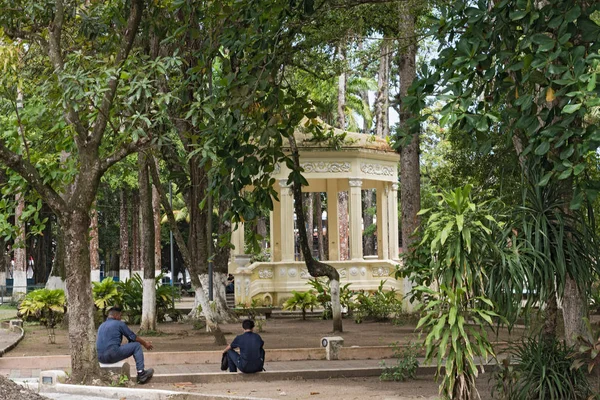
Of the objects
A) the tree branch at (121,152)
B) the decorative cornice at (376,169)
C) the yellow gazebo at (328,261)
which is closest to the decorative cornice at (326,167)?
the yellow gazebo at (328,261)

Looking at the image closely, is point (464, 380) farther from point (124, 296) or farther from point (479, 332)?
point (124, 296)

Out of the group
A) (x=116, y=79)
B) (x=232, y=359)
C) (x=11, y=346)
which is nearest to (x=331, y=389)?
(x=232, y=359)

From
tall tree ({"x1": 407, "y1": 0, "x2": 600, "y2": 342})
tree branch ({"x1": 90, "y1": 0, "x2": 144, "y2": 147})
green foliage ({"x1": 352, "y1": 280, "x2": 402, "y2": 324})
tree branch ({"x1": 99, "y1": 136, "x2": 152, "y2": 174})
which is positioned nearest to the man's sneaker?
tree branch ({"x1": 99, "y1": 136, "x2": 152, "y2": 174})

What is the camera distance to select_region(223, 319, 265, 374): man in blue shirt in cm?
1316

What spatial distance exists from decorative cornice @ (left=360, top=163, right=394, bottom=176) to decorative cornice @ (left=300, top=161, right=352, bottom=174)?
615 millimetres

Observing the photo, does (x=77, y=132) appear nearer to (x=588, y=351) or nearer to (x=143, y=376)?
(x=143, y=376)

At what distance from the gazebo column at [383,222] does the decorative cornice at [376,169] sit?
2.55ft

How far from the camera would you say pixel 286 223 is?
97.0 ft

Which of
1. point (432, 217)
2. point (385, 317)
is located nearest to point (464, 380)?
point (432, 217)

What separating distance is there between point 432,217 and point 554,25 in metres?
2.15

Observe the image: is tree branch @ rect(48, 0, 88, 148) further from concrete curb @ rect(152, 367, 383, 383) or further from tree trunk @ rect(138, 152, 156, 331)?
tree trunk @ rect(138, 152, 156, 331)

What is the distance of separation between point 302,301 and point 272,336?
648 centimetres

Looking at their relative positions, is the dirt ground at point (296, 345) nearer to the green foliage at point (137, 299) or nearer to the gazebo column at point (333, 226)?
the green foliage at point (137, 299)

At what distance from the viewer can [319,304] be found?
28.0 metres
